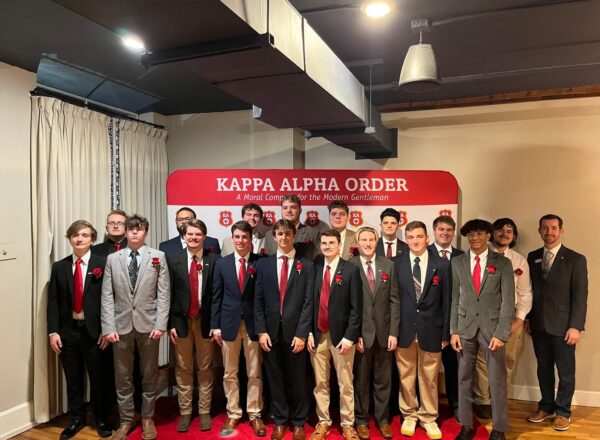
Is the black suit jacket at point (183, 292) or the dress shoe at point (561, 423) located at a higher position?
the black suit jacket at point (183, 292)

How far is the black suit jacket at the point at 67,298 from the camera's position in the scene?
3.33 meters

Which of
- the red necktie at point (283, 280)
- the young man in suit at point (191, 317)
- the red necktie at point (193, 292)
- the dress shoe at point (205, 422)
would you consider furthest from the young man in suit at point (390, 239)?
the dress shoe at point (205, 422)

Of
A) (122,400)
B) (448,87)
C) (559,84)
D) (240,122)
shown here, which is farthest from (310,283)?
(559,84)

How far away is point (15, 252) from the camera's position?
347 cm

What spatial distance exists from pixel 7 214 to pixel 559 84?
4.76 m

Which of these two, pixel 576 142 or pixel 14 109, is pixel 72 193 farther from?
pixel 576 142

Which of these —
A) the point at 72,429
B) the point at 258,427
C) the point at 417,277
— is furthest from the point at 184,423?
the point at 417,277

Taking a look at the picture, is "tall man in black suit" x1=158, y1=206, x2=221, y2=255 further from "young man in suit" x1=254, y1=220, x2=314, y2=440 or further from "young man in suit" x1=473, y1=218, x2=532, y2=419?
"young man in suit" x1=473, y1=218, x2=532, y2=419

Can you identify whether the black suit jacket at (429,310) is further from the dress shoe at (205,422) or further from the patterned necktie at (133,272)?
the patterned necktie at (133,272)

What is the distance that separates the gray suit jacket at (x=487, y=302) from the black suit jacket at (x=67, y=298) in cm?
265

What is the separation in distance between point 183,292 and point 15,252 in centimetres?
141

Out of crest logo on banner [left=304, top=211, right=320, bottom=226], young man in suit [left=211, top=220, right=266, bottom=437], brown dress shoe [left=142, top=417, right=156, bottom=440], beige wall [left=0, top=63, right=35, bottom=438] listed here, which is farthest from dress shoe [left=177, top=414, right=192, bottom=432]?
crest logo on banner [left=304, top=211, right=320, bottom=226]

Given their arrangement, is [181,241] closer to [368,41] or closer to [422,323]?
[422,323]

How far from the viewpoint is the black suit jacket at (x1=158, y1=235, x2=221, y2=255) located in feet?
12.0
